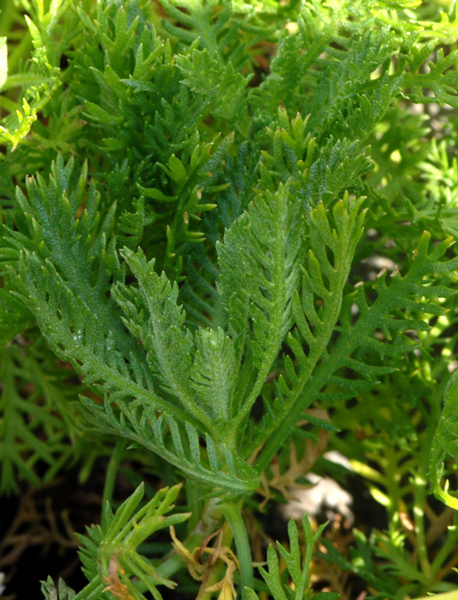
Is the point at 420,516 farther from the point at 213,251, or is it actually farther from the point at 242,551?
the point at 213,251

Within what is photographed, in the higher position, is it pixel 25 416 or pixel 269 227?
pixel 269 227

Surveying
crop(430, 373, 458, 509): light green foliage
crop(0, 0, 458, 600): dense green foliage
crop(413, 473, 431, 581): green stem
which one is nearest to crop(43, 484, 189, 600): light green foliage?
crop(0, 0, 458, 600): dense green foliage

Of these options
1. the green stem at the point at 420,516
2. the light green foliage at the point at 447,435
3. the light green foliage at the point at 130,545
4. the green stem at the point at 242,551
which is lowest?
the green stem at the point at 420,516

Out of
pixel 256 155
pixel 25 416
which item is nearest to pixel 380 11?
pixel 256 155

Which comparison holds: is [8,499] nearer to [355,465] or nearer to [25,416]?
[25,416]

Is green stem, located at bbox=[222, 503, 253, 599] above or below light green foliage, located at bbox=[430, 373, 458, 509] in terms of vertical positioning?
below

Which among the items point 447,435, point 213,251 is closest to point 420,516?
point 447,435

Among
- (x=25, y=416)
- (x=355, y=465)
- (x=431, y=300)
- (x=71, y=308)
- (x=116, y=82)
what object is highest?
(x=116, y=82)

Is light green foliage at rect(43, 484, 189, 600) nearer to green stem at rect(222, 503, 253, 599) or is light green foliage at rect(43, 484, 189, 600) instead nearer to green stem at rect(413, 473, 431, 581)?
green stem at rect(222, 503, 253, 599)

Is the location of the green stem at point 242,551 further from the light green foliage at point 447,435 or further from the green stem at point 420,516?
the green stem at point 420,516

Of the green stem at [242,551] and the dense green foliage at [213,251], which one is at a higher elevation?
the dense green foliage at [213,251]

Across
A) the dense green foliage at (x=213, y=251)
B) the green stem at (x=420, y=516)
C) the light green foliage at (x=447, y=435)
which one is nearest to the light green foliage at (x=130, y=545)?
the dense green foliage at (x=213, y=251)
